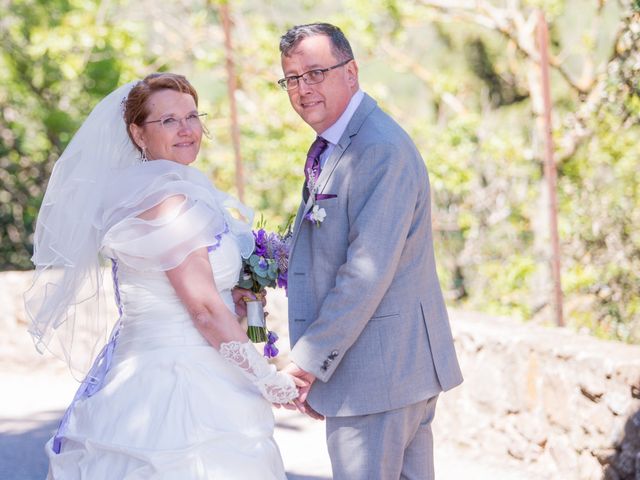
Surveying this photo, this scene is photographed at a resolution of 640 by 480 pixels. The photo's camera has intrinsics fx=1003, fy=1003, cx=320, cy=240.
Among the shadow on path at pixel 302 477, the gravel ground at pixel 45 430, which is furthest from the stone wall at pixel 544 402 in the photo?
the shadow on path at pixel 302 477

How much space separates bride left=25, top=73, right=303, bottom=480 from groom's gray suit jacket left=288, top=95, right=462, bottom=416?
173 millimetres

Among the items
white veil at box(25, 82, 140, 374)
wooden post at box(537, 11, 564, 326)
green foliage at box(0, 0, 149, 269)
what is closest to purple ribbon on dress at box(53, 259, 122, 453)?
white veil at box(25, 82, 140, 374)

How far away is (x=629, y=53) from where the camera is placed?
5.32m

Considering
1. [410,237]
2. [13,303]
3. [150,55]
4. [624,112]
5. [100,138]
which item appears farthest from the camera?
[150,55]

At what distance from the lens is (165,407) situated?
297cm

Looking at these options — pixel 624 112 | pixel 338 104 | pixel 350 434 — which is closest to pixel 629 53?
pixel 624 112

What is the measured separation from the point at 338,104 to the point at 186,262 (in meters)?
0.65

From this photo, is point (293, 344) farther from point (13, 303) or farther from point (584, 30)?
point (584, 30)

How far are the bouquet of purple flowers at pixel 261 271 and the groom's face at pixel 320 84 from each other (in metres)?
0.53

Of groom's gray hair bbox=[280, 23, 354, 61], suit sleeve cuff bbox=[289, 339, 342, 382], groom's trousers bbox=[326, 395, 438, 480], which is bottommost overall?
groom's trousers bbox=[326, 395, 438, 480]

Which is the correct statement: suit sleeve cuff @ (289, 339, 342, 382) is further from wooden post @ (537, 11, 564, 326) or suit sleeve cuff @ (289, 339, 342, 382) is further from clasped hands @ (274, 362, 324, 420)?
wooden post @ (537, 11, 564, 326)

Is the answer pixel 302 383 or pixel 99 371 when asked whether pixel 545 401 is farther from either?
pixel 99 371

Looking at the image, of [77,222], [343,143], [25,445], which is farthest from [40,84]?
[343,143]

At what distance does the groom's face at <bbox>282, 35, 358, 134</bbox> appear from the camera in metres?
2.95
